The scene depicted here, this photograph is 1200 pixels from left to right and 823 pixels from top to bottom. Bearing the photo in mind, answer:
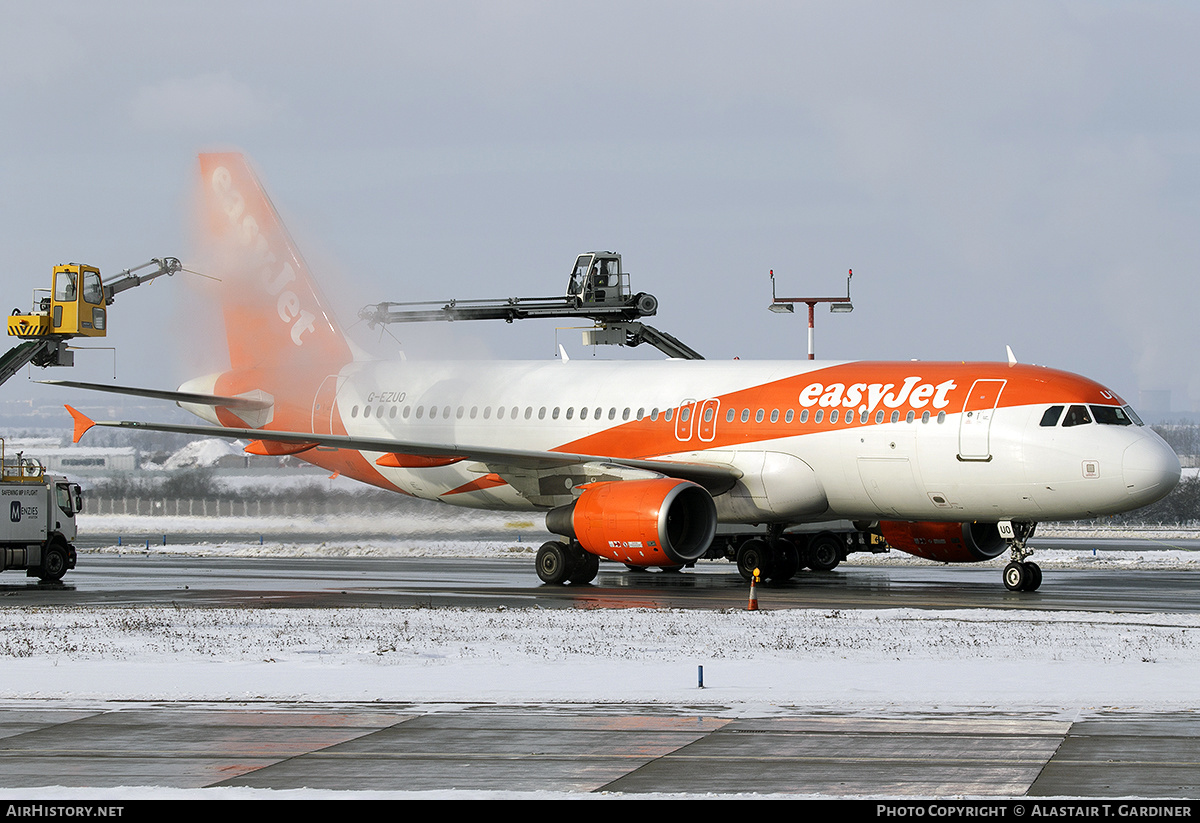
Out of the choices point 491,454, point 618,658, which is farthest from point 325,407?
point 618,658

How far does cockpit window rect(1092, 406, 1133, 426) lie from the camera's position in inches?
1078

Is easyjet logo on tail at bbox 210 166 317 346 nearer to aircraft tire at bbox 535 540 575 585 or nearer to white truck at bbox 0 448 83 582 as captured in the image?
white truck at bbox 0 448 83 582

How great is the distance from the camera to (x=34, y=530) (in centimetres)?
3197

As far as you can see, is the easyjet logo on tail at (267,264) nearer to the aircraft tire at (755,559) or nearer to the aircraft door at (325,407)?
the aircraft door at (325,407)

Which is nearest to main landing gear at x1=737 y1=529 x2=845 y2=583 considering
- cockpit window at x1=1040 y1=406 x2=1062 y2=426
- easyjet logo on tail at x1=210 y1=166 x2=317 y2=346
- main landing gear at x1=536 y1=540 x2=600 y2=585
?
main landing gear at x1=536 y1=540 x2=600 y2=585

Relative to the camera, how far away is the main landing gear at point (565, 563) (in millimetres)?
30422

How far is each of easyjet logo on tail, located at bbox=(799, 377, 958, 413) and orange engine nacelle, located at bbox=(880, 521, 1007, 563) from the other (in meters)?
4.24

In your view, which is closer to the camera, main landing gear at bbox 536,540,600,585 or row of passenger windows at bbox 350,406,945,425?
row of passenger windows at bbox 350,406,945,425

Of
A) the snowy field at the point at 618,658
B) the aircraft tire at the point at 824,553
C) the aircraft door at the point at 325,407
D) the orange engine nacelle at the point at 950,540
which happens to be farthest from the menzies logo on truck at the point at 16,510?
the orange engine nacelle at the point at 950,540

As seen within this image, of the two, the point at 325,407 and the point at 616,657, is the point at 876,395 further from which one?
the point at 325,407

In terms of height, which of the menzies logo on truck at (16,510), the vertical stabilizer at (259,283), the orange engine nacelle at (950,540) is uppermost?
the vertical stabilizer at (259,283)

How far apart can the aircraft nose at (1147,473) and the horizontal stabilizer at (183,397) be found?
803 inches

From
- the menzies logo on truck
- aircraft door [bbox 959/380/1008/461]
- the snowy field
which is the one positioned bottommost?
the snowy field

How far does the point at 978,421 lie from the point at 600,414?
848cm
